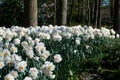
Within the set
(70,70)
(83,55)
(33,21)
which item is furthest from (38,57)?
(33,21)

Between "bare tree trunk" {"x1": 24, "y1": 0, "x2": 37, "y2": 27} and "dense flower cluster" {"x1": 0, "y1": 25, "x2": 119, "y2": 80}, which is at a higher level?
"bare tree trunk" {"x1": 24, "y1": 0, "x2": 37, "y2": 27}

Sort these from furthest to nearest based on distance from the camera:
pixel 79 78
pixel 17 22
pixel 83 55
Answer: pixel 17 22
pixel 83 55
pixel 79 78

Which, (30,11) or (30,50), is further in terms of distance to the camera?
(30,11)

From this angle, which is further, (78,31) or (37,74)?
(78,31)

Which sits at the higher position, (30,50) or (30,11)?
(30,11)

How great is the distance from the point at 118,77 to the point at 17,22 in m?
20.5

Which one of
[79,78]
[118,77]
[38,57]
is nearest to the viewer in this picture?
[118,77]

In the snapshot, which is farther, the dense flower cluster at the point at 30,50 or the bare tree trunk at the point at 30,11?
the bare tree trunk at the point at 30,11

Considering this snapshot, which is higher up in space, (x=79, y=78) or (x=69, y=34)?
(x=69, y=34)

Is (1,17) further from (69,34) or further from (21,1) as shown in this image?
(69,34)

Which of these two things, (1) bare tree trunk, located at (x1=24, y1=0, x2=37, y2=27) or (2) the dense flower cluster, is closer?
(2) the dense flower cluster

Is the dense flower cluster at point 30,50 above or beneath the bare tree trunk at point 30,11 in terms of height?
beneath

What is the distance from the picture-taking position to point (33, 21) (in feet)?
38.4

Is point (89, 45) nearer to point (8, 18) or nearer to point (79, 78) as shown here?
point (79, 78)
